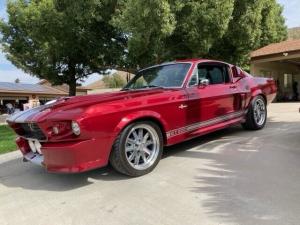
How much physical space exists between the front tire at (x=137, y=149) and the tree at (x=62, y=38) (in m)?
10.6

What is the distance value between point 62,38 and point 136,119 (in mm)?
12133

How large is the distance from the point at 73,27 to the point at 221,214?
13.3 m

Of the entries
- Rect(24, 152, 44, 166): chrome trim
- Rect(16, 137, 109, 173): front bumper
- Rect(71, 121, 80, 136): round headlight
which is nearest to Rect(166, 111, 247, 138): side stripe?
Rect(16, 137, 109, 173): front bumper

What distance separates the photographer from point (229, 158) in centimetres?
537

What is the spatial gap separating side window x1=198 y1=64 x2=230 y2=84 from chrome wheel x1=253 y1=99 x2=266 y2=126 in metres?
1.02

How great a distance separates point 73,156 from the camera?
418cm

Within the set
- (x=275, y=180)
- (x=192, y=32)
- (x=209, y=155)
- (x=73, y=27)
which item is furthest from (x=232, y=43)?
(x=275, y=180)

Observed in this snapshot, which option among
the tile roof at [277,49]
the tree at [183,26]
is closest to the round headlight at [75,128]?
the tree at [183,26]

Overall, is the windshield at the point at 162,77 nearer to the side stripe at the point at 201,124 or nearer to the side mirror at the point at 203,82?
the side mirror at the point at 203,82

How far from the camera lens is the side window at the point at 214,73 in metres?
6.23

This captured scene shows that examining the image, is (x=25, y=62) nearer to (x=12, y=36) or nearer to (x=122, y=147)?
(x=12, y=36)

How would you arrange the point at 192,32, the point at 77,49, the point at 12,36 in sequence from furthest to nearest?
the point at 12,36, the point at 77,49, the point at 192,32

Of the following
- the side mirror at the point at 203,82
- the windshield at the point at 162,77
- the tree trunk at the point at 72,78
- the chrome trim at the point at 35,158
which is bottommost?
the chrome trim at the point at 35,158

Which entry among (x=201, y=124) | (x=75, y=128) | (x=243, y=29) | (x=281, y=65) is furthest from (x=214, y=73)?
(x=281, y=65)
